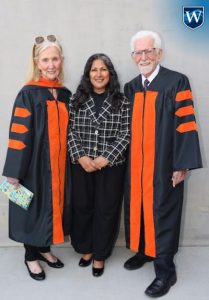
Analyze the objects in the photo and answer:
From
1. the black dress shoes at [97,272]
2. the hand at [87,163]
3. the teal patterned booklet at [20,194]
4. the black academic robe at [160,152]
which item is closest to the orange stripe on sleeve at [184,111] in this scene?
the black academic robe at [160,152]

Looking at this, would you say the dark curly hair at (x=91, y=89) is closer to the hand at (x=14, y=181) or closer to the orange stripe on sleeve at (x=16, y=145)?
the orange stripe on sleeve at (x=16, y=145)

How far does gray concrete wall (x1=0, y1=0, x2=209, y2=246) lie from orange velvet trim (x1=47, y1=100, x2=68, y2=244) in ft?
1.81

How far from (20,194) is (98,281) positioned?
83 cm

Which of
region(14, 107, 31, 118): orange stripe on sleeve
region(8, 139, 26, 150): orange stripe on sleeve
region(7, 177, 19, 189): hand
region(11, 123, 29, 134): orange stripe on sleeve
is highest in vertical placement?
region(14, 107, 31, 118): orange stripe on sleeve

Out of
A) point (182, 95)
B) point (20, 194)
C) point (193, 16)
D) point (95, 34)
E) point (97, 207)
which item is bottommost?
point (97, 207)

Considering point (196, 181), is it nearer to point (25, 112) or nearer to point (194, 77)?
point (194, 77)

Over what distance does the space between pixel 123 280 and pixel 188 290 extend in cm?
46

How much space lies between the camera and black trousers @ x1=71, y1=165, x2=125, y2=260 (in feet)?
9.30

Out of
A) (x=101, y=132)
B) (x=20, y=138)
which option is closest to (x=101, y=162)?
(x=101, y=132)

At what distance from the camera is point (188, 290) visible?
2.78 meters

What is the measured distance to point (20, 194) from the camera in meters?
2.76

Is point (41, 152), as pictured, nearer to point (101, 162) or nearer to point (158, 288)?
point (101, 162)

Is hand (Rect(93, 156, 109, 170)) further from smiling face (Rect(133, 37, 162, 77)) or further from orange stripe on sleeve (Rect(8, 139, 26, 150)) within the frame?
smiling face (Rect(133, 37, 162, 77))

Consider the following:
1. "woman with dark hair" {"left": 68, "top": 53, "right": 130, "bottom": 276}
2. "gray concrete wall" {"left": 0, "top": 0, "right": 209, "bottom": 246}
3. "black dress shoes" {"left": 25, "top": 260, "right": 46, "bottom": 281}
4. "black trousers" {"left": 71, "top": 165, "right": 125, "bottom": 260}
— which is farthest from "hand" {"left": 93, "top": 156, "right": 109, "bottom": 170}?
"black dress shoes" {"left": 25, "top": 260, "right": 46, "bottom": 281}
